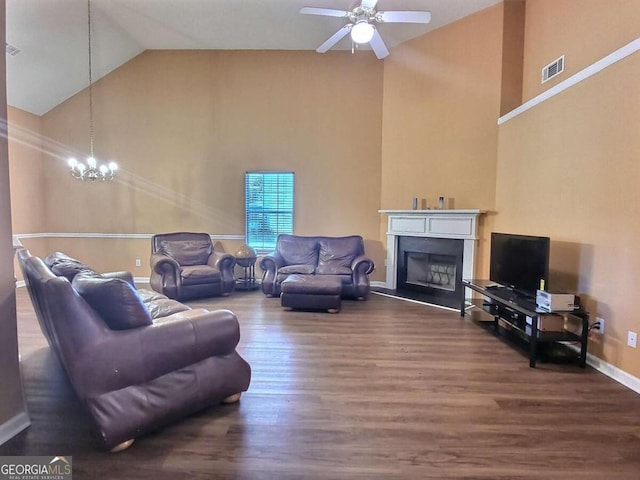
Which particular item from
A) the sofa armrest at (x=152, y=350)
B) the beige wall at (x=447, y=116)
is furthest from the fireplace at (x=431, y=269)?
the sofa armrest at (x=152, y=350)

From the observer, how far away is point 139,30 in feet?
18.2

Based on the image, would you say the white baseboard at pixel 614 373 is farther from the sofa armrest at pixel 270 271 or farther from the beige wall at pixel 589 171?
the sofa armrest at pixel 270 271

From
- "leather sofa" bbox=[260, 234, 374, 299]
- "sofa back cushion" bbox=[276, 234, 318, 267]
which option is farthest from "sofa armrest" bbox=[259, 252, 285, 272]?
"sofa back cushion" bbox=[276, 234, 318, 267]

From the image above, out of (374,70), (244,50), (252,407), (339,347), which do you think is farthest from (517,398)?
(244,50)

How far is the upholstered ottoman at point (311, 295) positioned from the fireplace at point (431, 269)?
1533 millimetres

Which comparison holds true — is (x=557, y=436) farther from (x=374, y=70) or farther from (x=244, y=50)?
(x=244, y=50)

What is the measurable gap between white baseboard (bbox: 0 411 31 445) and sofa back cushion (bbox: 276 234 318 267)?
4022 mm

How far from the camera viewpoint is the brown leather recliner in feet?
16.6

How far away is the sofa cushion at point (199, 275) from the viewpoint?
5.12 m

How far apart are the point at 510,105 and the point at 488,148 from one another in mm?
595

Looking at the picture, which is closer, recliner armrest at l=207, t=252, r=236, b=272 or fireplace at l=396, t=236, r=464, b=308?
fireplace at l=396, t=236, r=464, b=308

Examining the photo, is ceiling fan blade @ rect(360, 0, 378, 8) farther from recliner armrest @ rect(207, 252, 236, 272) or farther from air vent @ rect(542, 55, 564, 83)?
recliner armrest @ rect(207, 252, 236, 272)

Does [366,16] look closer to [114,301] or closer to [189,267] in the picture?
[114,301]

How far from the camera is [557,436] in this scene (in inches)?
80.5
